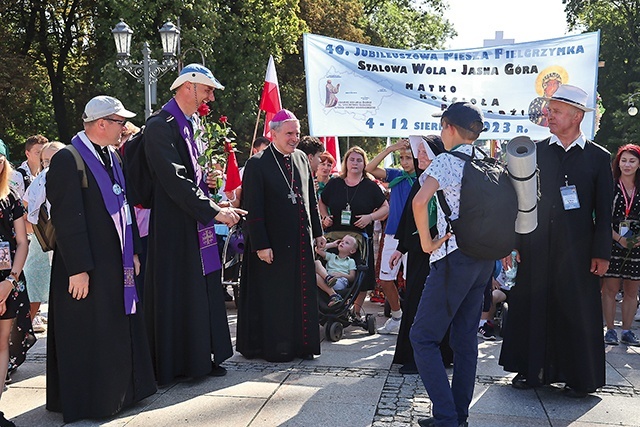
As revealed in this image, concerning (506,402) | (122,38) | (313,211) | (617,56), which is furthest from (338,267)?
(617,56)

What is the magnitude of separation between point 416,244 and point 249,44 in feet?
67.7

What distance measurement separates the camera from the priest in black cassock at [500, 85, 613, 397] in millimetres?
4703

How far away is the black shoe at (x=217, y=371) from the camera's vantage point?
5.26 metres

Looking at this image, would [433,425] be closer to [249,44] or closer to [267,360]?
[267,360]

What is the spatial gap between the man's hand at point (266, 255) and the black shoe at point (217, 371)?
92cm

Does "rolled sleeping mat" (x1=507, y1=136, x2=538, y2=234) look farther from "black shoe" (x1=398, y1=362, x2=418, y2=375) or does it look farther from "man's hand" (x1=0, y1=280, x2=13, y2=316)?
"man's hand" (x1=0, y1=280, x2=13, y2=316)

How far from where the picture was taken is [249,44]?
974 inches

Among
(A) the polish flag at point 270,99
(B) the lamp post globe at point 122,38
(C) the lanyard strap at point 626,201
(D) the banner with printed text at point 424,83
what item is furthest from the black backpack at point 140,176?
(B) the lamp post globe at point 122,38

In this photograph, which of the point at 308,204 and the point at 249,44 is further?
the point at 249,44

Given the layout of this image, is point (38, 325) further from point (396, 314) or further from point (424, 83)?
point (424, 83)

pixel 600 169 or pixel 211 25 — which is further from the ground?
pixel 211 25

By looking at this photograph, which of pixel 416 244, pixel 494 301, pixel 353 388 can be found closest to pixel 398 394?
pixel 353 388

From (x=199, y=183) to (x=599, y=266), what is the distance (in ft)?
9.57

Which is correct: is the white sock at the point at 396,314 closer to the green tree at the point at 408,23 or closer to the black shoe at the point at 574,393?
the black shoe at the point at 574,393
